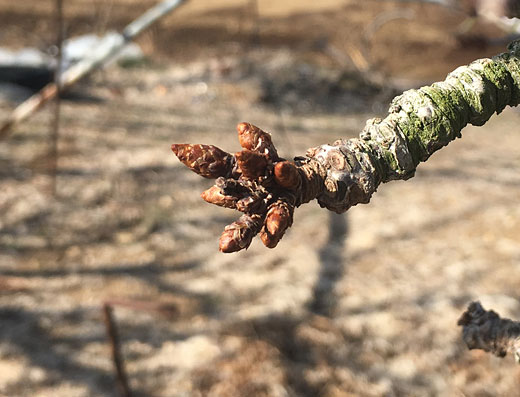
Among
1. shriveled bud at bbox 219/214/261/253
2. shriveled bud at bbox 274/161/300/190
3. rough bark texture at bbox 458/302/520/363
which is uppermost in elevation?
shriveled bud at bbox 274/161/300/190

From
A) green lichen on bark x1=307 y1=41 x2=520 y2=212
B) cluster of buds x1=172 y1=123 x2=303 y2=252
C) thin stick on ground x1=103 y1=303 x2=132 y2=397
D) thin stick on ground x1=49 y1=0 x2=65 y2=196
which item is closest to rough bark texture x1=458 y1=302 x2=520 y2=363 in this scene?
green lichen on bark x1=307 y1=41 x2=520 y2=212

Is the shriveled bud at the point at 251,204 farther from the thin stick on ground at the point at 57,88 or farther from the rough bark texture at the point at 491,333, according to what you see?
the thin stick on ground at the point at 57,88

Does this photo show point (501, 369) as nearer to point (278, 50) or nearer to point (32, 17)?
point (278, 50)

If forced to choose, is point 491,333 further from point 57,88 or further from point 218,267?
point 57,88

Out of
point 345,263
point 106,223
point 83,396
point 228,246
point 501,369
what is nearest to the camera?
point 228,246

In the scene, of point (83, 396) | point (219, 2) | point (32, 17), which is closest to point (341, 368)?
point (83, 396)

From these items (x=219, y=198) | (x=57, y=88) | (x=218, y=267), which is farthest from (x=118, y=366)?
(x=219, y=198)

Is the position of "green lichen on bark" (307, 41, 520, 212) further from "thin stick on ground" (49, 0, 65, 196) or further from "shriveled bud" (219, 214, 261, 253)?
"thin stick on ground" (49, 0, 65, 196)

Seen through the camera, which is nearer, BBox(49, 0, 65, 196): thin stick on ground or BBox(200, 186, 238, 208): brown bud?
BBox(200, 186, 238, 208): brown bud

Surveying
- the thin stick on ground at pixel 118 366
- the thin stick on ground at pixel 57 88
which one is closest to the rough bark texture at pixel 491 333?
the thin stick on ground at pixel 118 366
